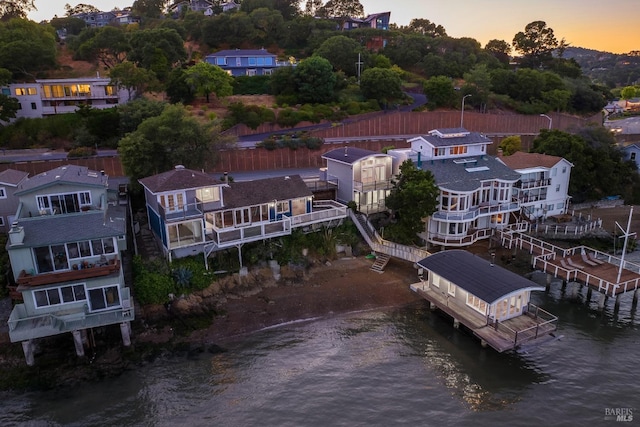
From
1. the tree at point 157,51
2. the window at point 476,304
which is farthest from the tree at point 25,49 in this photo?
the window at point 476,304

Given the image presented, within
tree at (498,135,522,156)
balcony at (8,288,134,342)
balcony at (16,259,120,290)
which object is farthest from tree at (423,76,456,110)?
balcony at (8,288,134,342)

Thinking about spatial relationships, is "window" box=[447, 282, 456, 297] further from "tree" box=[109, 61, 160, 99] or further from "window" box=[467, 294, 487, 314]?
"tree" box=[109, 61, 160, 99]

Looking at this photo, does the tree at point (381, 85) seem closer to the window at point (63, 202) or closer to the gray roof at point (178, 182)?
the gray roof at point (178, 182)

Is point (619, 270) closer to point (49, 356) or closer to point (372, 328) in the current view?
point (372, 328)

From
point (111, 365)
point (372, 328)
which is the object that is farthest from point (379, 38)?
point (111, 365)

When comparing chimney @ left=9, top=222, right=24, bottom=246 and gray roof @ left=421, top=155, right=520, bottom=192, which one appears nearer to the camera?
chimney @ left=9, top=222, right=24, bottom=246

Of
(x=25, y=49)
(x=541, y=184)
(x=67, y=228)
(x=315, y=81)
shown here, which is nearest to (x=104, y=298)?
(x=67, y=228)

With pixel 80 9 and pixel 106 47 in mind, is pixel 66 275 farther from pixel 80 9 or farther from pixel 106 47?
pixel 80 9
